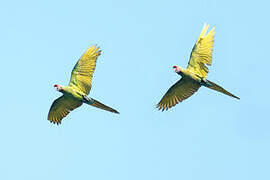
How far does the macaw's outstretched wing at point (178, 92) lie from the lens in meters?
35.1

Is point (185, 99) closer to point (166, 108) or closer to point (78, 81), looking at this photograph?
point (166, 108)

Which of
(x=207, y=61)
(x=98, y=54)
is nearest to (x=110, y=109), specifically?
(x=98, y=54)

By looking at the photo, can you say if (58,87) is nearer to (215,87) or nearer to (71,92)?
(71,92)

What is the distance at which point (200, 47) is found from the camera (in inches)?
1368

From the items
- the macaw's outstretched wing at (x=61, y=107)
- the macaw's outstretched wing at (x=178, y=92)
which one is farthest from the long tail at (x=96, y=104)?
the macaw's outstretched wing at (x=178, y=92)

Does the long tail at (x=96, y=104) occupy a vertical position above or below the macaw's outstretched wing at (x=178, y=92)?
below

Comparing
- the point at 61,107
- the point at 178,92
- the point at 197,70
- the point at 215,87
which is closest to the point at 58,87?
the point at 61,107

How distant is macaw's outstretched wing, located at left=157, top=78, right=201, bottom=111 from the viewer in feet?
115

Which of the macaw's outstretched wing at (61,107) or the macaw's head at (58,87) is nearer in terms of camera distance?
the macaw's head at (58,87)

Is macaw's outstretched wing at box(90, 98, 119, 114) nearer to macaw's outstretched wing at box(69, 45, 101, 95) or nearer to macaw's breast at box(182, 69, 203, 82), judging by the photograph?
macaw's outstretched wing at box(69, 45, 101, 95)

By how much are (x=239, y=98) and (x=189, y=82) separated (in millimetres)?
3542

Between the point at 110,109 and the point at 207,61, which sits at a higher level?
the point at 207,61

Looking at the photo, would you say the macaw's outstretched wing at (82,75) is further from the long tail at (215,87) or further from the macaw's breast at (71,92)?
the long tail at (215,87)

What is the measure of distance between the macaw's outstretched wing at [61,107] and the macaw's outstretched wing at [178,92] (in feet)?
17.8
